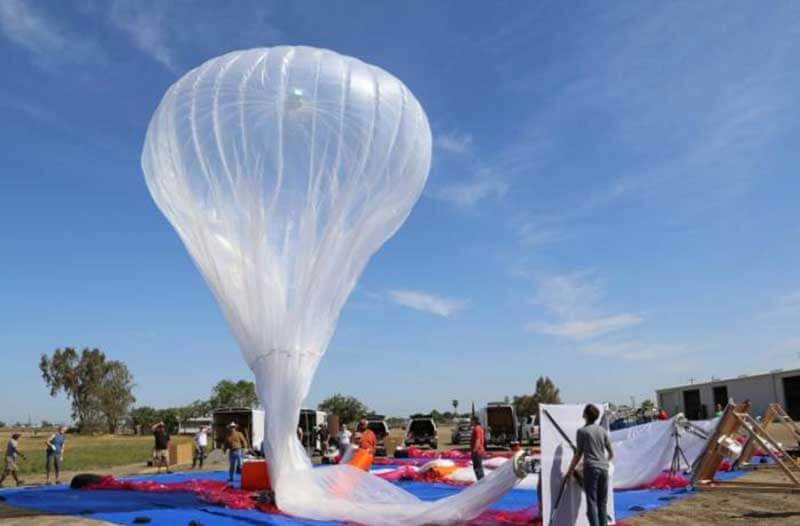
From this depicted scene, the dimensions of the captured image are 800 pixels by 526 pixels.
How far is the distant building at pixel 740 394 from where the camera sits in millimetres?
39906

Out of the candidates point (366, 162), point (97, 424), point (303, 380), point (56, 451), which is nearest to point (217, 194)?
point (366, 162)

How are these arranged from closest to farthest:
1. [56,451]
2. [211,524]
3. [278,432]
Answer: [211,524] → [278,432] → [56,451]

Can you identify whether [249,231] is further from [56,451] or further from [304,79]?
[56,451]

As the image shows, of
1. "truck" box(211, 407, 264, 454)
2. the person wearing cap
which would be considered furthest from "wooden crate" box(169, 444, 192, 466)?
the person wearing cap

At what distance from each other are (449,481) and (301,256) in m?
7.00

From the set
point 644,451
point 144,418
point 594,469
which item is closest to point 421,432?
point 644,451

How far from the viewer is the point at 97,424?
88312 mm

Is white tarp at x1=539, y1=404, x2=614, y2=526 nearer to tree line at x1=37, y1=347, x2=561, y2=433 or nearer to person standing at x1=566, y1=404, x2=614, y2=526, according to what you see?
person standing at x1=566, y1=404, x2=614, y2=526

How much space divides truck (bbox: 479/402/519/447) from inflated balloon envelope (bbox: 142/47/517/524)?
20.9 m

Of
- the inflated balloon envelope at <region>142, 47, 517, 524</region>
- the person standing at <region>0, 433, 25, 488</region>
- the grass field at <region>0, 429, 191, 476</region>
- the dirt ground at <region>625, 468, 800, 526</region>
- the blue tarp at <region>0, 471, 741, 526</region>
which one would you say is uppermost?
the inflated balloon envelope at <region>142, 47, 517, 524</region>

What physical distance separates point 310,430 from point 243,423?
293cm

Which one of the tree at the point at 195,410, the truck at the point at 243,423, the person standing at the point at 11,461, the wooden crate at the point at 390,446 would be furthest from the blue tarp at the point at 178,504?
the tree at the point at 195,410

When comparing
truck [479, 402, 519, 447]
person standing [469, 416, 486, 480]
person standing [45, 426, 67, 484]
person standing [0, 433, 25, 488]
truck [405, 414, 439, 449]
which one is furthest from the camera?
truck [479, 402, 519, 447]

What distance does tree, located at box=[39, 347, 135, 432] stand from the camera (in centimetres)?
8969
